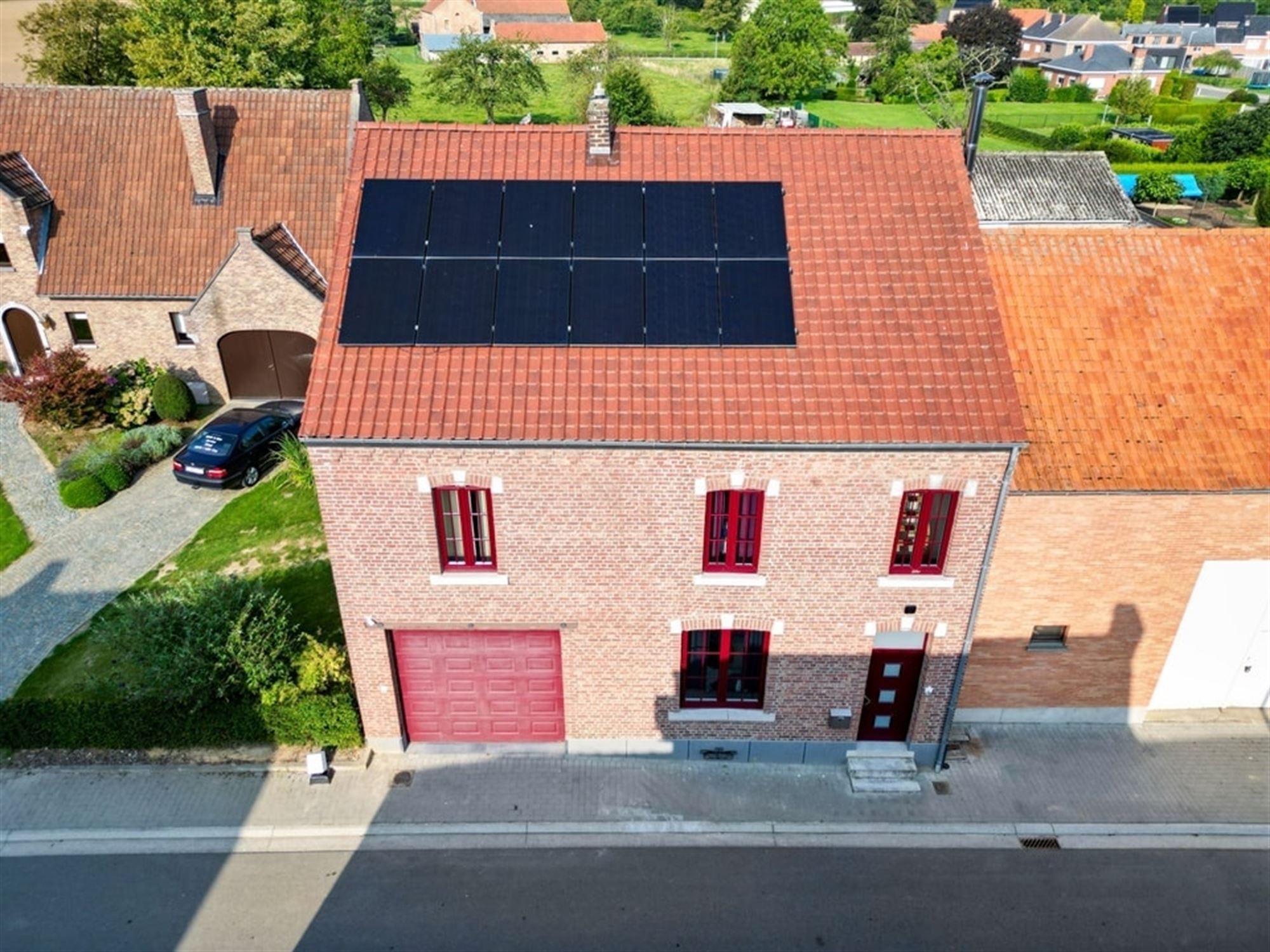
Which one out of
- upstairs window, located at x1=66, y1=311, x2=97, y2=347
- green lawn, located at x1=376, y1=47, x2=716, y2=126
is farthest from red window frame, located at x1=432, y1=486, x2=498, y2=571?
green lawn, located at x1=376, y1=47, x2=716, y2=126

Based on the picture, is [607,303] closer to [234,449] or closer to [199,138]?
[234,449]

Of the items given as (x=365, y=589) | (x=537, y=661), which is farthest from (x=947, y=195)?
(x=365, y=589)

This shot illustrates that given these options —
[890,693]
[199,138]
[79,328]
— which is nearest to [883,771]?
[890,693]

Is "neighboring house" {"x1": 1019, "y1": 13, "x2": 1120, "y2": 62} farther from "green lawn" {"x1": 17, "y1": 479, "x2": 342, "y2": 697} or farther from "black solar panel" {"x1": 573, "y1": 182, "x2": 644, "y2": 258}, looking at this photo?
"green lawn" {"x1": 17, "y1": 479, "x2": 342, "y2": 697}

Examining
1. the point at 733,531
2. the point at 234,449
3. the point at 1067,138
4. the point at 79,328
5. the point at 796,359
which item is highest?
the point at 796,359

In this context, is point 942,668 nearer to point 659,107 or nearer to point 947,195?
point 947,195
